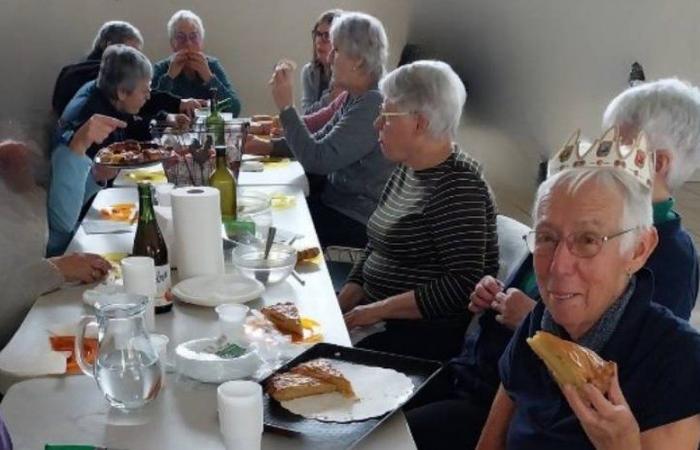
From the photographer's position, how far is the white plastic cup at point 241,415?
1.21 meters

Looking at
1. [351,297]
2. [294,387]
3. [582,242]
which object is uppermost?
[582,242]

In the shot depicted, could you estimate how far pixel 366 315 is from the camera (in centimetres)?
231

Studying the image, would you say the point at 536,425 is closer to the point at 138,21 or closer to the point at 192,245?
the point at 192,245

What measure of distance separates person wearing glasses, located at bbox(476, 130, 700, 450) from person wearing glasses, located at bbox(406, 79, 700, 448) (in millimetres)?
203

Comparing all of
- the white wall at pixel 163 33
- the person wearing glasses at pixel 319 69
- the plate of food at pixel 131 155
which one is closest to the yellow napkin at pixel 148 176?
the plate of food at pixel 131 155

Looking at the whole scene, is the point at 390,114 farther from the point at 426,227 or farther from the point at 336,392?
the point at 336,392

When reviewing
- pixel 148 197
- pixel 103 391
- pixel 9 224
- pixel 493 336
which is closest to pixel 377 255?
pixel 493 336

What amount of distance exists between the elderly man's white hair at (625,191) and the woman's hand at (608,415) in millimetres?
260

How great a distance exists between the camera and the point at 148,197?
6.16ft

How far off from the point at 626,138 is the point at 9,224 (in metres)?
1.38

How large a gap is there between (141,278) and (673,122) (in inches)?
44.8

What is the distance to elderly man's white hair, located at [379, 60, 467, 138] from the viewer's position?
91.6 inches

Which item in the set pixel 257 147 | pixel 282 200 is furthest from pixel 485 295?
pixel 257 147

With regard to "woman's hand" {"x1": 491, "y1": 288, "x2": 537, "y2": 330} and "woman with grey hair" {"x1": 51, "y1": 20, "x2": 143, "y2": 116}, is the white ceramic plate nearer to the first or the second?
"woman's hand" {"x1": 491, "y1": 288, "x2": 537, "y2": 330}
